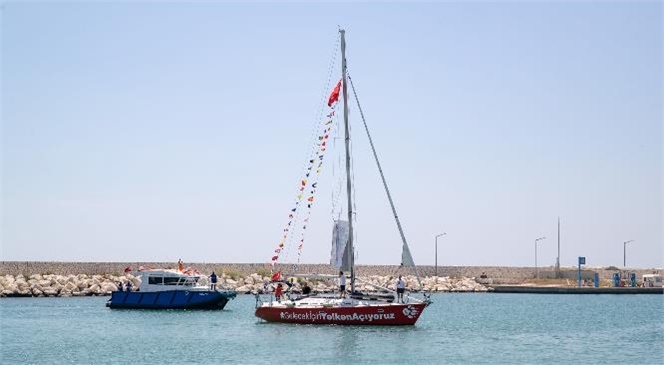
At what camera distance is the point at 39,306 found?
7994cm

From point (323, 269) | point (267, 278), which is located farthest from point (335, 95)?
point (323, 269)

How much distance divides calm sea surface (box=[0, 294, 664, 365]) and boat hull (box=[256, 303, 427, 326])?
406 mm

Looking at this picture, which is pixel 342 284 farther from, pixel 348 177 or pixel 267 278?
→ pixel 267 278

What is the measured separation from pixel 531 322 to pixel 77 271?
56.1m

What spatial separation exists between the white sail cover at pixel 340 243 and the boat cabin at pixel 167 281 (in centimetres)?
2247

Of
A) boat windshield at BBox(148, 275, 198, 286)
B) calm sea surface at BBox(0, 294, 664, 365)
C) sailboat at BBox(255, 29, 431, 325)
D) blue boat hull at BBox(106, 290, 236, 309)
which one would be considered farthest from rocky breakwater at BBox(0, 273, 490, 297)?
sailboat at BBox(255, 29, 431, 325)

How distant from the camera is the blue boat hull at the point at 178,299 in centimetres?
7325

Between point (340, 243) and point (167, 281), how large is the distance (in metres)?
24.3

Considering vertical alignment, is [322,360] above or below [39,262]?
below

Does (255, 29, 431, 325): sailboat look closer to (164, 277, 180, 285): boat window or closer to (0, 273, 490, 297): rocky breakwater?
(164, 277, 180, 285): boat window

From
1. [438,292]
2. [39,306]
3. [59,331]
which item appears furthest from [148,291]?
[438,292]

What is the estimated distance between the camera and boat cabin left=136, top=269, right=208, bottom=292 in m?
74.7

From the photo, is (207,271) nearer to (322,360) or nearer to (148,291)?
(148,291)

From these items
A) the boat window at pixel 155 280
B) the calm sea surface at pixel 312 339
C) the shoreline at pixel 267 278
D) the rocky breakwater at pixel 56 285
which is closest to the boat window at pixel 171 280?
the boat window at pixel 155 280
